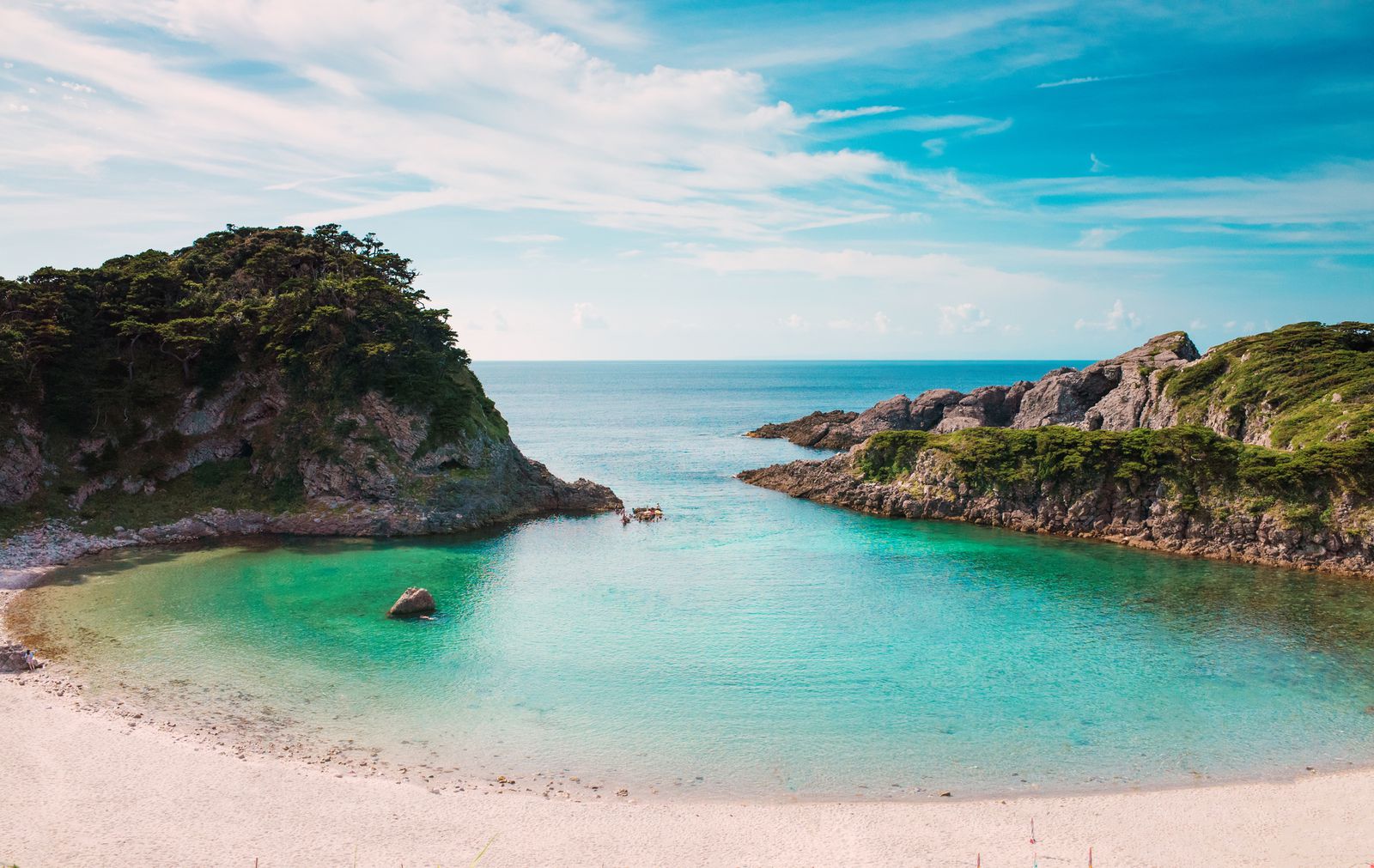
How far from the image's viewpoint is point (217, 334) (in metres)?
51.4

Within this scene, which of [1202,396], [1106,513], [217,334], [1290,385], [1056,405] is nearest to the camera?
[1106,513]

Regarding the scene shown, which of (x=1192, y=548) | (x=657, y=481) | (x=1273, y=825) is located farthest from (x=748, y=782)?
(x=657, y=481)

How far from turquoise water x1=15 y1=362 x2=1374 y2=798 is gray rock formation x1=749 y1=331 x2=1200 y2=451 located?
26.3m

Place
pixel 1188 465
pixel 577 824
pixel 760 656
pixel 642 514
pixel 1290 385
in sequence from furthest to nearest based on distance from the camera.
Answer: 1. pixel 642 514
2. pixel 1290 385
3. pixel 1188 465
4. pixel 760 656
5. pixel 577 824

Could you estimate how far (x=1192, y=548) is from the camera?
44062 millimetres

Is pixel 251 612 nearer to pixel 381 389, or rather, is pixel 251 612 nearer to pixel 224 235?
pixel 381 389

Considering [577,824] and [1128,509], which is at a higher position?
[1128,509]

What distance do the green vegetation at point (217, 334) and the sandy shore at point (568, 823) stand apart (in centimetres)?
3349

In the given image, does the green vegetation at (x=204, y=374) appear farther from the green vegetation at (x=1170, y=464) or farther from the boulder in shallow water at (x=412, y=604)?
the green vegetation at (x=1170, y=464)

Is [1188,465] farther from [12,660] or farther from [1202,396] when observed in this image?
[12,660]

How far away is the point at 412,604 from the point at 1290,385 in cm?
5805

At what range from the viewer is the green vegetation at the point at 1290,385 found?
4725 centimetres

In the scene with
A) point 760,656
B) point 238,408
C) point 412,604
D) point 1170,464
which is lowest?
point 760,656

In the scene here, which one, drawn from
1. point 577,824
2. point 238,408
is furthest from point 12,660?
point 238,408
